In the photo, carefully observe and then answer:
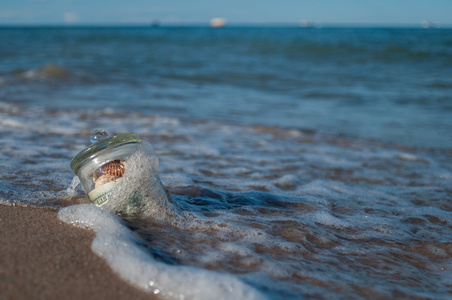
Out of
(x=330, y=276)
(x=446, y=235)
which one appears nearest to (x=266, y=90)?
(x=446, y=235)

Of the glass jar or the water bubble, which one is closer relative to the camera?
the glass jar

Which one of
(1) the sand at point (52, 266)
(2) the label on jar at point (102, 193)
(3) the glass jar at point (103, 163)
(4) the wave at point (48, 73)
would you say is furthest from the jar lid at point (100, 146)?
(4) the wave at point (48, 73)

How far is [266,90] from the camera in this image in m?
9.42

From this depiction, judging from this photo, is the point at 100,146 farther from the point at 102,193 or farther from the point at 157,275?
the point at 157,275

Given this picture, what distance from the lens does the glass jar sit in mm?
1883

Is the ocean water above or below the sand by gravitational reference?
below

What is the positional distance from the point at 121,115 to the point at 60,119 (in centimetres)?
81

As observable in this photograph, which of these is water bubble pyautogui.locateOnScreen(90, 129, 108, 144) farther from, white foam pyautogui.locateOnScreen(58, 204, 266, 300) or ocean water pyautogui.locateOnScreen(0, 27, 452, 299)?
white foam pyautogui.locateOnScreen(58, 204, 266, 300)

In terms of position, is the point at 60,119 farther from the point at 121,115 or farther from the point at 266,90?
the point at 266,90

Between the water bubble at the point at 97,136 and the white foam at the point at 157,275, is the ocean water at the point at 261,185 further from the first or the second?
the water bubble at the point at 97,136

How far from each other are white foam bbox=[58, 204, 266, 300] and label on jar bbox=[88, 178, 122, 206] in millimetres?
156

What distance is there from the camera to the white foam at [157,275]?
1.46m

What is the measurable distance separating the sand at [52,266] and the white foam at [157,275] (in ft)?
0.11

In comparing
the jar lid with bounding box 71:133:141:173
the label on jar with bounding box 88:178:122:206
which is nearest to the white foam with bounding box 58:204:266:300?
the label on jar with bounding box 88:178:122:206
